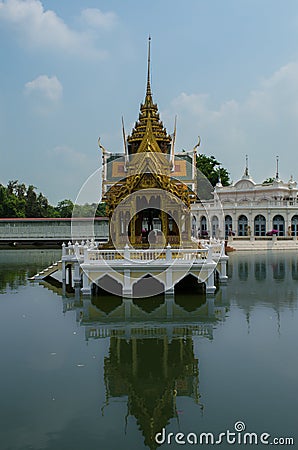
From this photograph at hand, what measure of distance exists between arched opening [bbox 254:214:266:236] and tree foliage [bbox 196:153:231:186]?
47.7ft

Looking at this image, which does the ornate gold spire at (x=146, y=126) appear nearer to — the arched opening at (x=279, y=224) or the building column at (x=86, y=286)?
the building column at (x=86, y=286)

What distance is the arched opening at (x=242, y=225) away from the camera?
133 ft

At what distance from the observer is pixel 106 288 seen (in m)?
15.2

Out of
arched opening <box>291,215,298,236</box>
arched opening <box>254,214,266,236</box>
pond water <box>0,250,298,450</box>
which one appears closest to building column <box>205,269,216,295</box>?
pond water <box>0,250,298,450</box>

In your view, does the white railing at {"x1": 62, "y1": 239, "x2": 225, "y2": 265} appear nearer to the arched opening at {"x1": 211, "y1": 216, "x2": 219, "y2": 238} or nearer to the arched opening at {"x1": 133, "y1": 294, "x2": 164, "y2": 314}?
the arched opening at {"x1": 133, "y1": 294, "x2": 164, "y2": 314}

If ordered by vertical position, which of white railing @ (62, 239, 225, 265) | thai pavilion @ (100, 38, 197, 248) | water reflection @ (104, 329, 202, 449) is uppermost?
thai pavilion @ (100, 38, 197, 248)

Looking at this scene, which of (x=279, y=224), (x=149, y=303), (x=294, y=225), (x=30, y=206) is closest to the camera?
(x=149, y=303)

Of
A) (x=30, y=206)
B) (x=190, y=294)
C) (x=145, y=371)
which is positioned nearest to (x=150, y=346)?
(x=145, y=371)

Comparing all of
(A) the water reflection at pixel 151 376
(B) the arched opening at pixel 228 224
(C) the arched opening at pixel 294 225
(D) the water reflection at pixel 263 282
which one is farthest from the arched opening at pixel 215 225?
(A) the water reflection at pixel 151 376

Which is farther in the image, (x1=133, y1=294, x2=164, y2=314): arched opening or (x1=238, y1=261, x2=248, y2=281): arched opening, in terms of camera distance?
(x1=238, y1=261, x2=248, y2=281): arched opening

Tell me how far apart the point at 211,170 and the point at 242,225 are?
16.2m

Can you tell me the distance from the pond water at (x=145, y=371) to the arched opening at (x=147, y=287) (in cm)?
64

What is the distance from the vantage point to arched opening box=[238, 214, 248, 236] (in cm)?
4059

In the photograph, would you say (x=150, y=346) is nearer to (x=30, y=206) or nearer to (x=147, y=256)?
(x=147, y=256)
